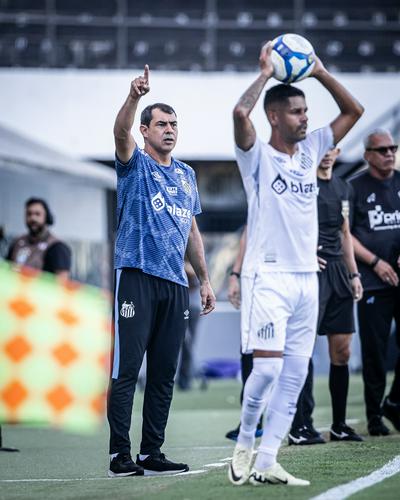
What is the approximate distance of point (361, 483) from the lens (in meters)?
5.68

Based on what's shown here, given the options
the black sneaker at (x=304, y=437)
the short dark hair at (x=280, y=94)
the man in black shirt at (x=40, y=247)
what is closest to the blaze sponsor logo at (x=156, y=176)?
the short dark hair at (x=280, y=94)

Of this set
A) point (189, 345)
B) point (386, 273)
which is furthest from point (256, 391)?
point (189, 345)

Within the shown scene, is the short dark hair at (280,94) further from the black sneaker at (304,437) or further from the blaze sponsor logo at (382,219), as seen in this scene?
the blaze sponsor logo at (382,219)

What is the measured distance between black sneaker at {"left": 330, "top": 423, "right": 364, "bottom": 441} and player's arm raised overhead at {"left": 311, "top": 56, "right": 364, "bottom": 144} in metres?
2.53

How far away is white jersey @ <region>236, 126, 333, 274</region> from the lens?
18.8 ft

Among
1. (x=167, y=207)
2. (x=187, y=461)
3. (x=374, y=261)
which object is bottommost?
(x=187, y=461)

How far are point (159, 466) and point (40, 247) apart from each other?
3.42 metres

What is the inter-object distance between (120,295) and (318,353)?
29.5 feet

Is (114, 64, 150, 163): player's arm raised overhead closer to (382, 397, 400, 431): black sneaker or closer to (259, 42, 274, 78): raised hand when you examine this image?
(259, 42, 274, 78): raised hand

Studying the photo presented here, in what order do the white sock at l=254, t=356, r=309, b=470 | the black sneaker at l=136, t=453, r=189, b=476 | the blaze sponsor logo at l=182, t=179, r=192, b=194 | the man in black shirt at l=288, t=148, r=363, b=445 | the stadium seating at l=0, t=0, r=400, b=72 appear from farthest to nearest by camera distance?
the stadium seating at l=0, t=0, r=400, b=72 < the man in black shirt at l=288, t=148, r=363, b=445 < the blaze sponsor logo at l=182, t=179, r=192, b=194 < the black sneaker at l=136, t=453, r=189, b=476 < the white sock at l=254, t=356, r=309, b=470

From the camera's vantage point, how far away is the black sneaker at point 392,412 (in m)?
8.65

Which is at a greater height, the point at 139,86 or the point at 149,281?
the point at 139,86

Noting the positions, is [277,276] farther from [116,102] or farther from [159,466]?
[116,102]

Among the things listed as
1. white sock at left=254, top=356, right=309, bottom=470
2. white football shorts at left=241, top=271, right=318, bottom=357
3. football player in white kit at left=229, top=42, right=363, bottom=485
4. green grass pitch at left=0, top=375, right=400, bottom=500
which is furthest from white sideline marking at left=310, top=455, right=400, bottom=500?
white football shorts at left=241, top=271, right=318, bottom=357
